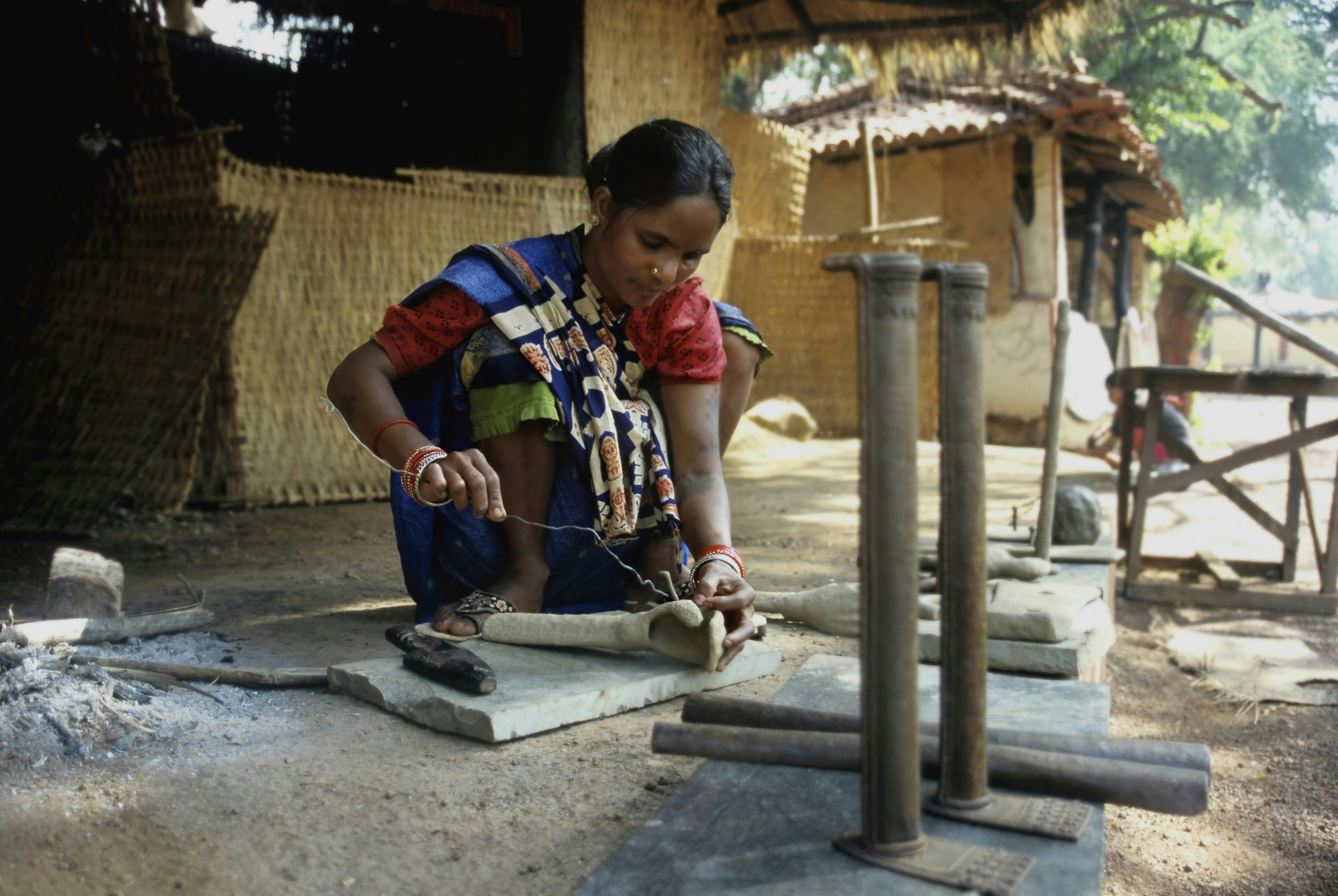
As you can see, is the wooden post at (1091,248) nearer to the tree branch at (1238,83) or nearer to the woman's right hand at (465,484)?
the tree branch at (1238,83)

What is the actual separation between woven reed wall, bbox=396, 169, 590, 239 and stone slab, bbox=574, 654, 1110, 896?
13.3 feet

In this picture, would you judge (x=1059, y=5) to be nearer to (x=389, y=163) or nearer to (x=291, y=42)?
(x=389, y=163)

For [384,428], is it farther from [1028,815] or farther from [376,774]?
[1028,815]

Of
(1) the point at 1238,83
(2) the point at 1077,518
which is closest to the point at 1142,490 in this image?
(2) the point at 1077,518

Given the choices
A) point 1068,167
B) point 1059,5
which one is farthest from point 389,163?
point 1068,167

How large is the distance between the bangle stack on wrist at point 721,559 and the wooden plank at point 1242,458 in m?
3.02

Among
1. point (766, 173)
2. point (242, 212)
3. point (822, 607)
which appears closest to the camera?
point (822, 607)

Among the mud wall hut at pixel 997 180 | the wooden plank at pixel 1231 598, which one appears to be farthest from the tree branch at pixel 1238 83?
the wooden plank at pixel 1231 598

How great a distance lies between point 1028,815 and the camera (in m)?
1.19

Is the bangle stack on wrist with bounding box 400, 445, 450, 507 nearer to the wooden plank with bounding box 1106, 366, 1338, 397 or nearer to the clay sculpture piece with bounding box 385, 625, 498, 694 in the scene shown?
the clay sculpture piece with bounding box 385, 625, 498, 694

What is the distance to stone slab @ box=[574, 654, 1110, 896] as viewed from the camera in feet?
3.57

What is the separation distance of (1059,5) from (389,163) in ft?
13.9

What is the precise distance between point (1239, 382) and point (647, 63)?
3593 millimetres

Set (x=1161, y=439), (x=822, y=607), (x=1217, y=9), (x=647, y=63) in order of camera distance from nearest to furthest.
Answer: (x=822, y=607) < (x=1161, y=439) < (x=647, y=63) < (x=1217, y=9)
